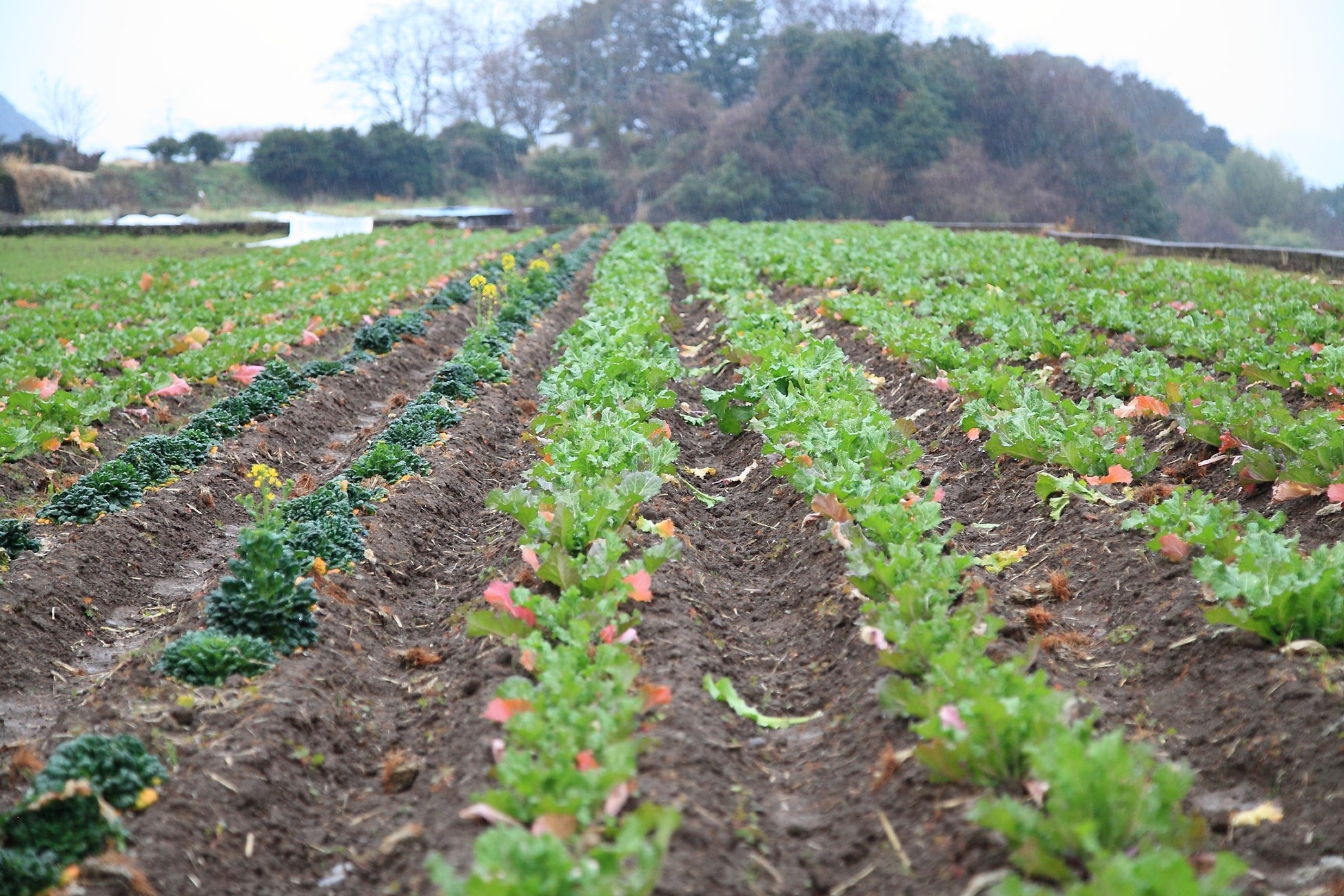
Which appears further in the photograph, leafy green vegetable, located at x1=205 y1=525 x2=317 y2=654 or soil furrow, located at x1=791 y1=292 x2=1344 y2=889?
leafy green vegetable, located at x1=205 y1=525 x2=317 y2=654

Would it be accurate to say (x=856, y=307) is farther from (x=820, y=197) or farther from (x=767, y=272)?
(x=820, y=197)

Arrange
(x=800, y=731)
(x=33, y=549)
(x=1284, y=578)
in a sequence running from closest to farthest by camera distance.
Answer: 1. (x=1284, y=578)
2. (x=800, y=731)
3. (x=33, y=549)

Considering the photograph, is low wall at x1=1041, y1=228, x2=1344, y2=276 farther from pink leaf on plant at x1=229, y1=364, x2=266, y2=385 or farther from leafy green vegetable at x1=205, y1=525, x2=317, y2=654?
leafy green vegetable at x1=205, y1=525, x2=317, y2=654

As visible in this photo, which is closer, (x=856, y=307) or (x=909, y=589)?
(x=909, y=589)

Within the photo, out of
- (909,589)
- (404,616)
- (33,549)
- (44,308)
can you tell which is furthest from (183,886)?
(44,308)

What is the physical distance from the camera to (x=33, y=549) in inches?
211

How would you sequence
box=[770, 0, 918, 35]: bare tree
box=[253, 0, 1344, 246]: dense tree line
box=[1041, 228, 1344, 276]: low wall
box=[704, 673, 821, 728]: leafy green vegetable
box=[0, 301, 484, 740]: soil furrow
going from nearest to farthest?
box=[704, 673, 821, 728]: leafy green vegetable
box=[0, 301, 484, 740]: soil furrow
box=[1041, 228, 1344, 276]: low wall
box=[253, 0, 1344, 246]: dense tree line
box=[770, 0, 918, 35]: bare tree

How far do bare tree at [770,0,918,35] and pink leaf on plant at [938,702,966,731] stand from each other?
69031 millimetres

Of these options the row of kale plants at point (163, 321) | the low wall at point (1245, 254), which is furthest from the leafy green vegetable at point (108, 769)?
the low wall at point (1245, 254)

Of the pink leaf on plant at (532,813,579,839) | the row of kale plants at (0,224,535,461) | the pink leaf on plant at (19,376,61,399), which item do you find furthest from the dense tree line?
the pink leaf on plant at (532,813,579,839)

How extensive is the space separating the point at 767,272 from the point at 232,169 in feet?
127

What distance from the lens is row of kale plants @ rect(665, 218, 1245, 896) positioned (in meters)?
2.43

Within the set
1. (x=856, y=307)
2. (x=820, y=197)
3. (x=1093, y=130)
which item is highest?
(x=1093, y=130)

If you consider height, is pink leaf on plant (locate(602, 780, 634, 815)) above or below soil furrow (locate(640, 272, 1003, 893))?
above
